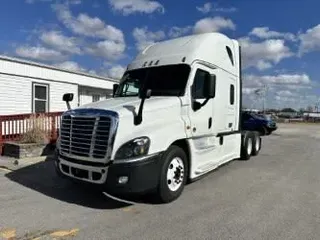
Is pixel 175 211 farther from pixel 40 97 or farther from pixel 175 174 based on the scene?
pixel 40 97

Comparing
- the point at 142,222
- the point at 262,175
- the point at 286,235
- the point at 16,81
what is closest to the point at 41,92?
the point at 16,81

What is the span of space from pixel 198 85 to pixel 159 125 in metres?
1.53

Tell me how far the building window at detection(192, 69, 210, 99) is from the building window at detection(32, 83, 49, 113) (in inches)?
406

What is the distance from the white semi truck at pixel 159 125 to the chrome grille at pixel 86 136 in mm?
16

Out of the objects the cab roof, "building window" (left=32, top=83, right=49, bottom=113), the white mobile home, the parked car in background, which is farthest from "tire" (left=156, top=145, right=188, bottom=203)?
the parked car in background

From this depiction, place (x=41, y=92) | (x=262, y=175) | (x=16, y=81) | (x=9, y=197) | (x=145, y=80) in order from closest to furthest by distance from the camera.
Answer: (x=9, y=197) → (x=145, y=80) → (x=262, y=175) → (x=16, y=81) → (x=41, y=92)

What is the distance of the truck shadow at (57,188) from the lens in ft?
21.7

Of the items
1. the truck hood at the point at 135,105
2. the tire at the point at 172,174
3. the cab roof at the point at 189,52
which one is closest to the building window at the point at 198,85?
the cab roof at the point at 189,52

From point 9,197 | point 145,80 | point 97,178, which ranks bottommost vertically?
point 9,197

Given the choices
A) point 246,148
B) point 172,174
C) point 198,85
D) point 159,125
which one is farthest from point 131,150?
point 246,148

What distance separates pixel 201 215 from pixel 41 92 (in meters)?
12.4

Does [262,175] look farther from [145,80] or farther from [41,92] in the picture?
[41,92]

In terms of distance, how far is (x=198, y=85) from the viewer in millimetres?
7508

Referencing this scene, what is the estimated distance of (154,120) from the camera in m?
6.42
